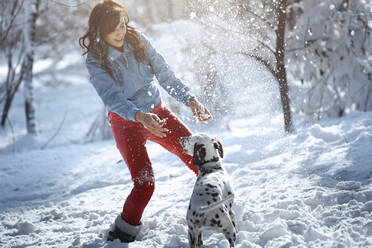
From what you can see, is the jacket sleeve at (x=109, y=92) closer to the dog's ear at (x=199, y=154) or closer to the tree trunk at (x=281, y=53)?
the dog's ear at (x=199, y=154)

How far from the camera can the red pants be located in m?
2.54

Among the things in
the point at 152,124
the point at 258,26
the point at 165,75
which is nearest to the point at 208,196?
the point at 152,124

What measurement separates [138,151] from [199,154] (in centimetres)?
54

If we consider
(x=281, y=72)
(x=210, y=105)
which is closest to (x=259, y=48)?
(x=281, y=72)

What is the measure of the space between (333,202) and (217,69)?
285 cm

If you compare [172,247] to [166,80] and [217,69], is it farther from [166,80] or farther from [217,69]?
[217,69]

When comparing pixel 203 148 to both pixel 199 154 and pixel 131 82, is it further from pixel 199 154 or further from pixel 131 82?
pixel 131 82

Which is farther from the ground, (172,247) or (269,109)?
(269,109)

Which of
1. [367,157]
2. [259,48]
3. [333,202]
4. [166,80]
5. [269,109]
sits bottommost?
[333,202]

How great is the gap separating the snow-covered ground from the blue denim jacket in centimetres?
112

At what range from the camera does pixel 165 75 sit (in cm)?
297

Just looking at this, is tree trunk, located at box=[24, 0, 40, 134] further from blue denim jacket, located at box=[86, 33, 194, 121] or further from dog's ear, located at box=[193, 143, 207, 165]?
dog's ear, located at box=[193, 143, 207, 165]

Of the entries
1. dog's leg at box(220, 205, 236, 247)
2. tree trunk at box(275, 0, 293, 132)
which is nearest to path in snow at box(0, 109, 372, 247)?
dog's leg at box(220, 205, 236, 247)

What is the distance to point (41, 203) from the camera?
4008 millimetres
